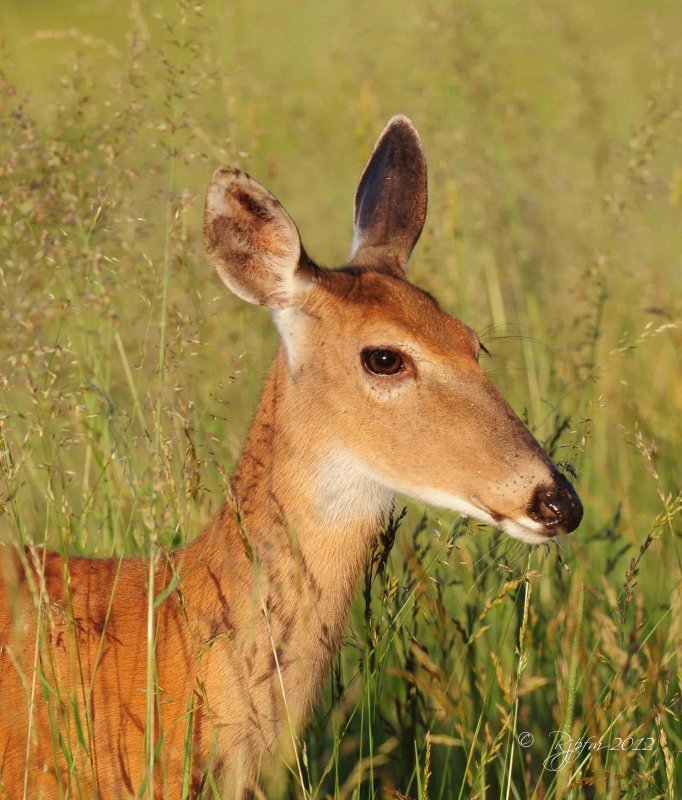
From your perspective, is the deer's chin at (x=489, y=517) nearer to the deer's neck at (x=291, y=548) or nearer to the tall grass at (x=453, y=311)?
the tall grass at (x=453, y=311)

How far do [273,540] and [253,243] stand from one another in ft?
2.66

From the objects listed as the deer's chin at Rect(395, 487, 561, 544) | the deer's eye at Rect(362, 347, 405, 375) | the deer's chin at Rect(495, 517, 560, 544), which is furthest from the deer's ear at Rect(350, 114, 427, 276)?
the deer's chin at Rect(495, 517, 560, 544)

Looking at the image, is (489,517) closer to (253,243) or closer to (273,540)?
(273,540)

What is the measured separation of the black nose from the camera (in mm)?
2801

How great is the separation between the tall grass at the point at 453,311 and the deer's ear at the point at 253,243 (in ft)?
0.65

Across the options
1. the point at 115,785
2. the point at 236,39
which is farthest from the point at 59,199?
the point at 236,39

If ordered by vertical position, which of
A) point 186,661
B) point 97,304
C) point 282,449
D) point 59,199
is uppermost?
point 59,199

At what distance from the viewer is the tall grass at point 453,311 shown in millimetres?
2918

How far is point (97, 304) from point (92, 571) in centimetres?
Result: 79

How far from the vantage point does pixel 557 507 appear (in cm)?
281

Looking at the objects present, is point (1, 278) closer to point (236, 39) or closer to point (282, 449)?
point (282, 449)

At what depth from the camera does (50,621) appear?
2951 mm
